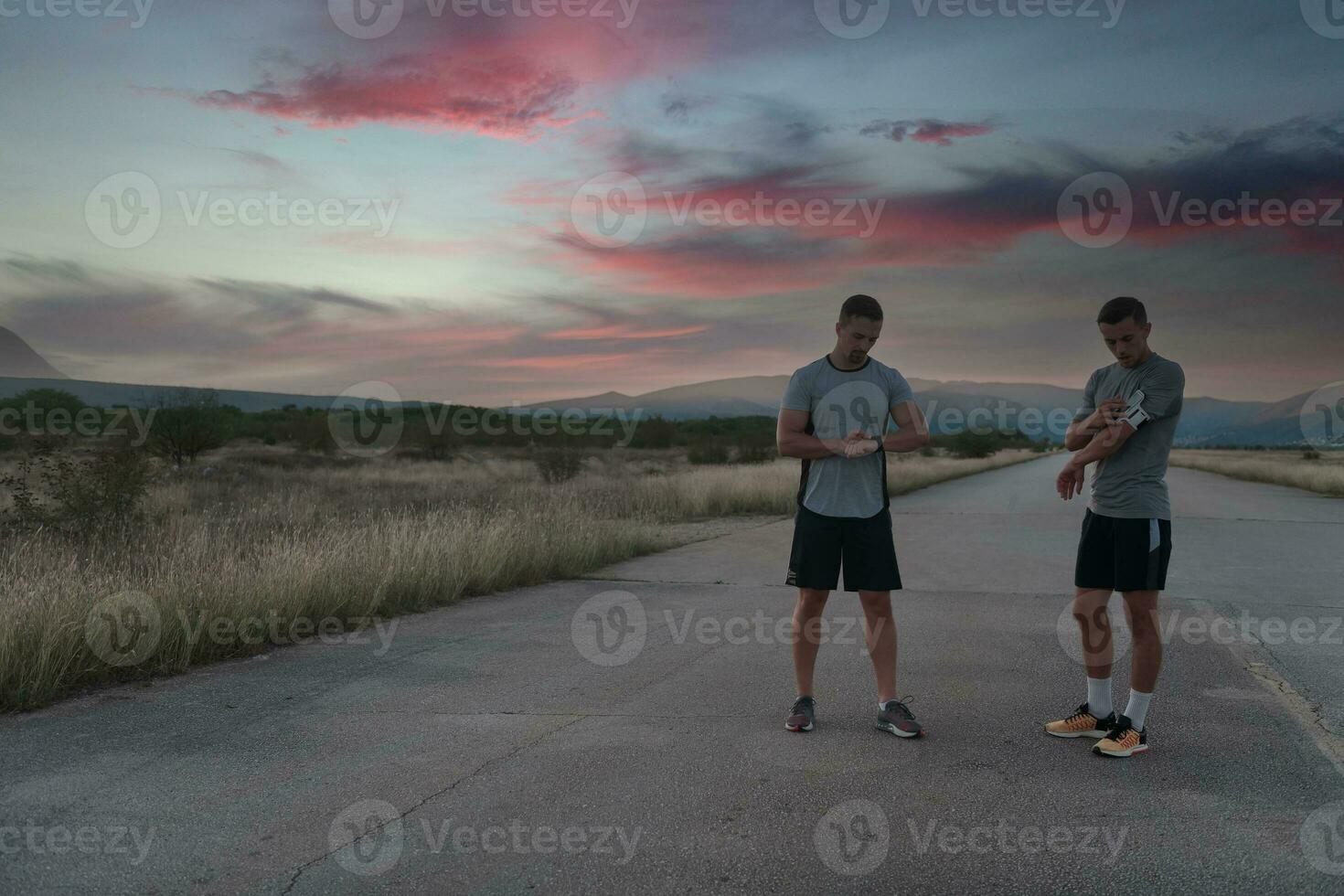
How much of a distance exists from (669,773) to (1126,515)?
247 centimetres

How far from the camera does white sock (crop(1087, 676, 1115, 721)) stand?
4.66 m

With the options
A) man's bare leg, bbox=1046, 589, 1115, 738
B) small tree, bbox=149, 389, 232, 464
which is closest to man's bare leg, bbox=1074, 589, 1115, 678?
man's bare leg, bbox=1046, 589, 1115, 738

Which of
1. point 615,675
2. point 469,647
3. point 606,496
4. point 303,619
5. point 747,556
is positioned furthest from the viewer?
point 606,496

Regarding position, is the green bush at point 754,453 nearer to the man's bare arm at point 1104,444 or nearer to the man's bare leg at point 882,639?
the man's bare leg at point 882,639

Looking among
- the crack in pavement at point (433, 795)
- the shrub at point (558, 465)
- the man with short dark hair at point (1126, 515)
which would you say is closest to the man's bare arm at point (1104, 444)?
the man with short dark hair at point (1126, 515)

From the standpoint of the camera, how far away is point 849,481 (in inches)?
187

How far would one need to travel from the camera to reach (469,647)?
22.4ft

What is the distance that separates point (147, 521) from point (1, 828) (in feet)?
36.6

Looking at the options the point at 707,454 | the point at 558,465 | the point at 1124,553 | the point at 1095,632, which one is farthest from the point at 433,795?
the point at 707,454

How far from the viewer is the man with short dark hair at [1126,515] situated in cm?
442

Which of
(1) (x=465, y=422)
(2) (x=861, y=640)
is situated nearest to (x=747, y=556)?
(2) (x=861, y=640)

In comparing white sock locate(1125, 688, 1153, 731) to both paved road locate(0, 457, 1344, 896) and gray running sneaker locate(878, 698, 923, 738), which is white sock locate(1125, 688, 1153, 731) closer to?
paved road locate(0, 457, 1344, 896)

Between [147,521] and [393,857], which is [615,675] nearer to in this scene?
[393,857]

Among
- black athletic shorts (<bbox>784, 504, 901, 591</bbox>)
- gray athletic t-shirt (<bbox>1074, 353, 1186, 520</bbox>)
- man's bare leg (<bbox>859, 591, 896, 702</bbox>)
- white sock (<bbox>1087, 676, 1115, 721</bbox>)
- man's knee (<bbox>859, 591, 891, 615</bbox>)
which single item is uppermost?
gray athletic t-shirt (<bbox>1074, 353, 1186, 520</bbox>)
